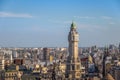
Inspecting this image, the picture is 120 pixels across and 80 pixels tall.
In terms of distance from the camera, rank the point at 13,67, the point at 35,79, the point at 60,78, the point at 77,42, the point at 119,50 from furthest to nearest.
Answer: the point at 119,50 → the point at 13,67 → the point at 77,42 → the point at 35,79 → the point at 60,78

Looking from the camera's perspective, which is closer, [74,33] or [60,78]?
[60,78]

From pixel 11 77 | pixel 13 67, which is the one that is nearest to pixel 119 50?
pixel 13 67

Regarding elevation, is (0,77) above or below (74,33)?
below

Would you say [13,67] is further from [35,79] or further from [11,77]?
[35,79]

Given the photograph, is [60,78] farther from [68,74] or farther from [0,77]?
[0,77]

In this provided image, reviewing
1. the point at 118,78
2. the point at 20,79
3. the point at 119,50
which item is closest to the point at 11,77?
the point at 20,79

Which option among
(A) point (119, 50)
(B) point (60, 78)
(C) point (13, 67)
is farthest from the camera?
(A) point (119, 50)
